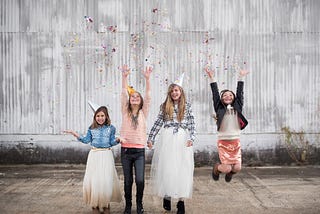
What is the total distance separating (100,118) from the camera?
631 cm

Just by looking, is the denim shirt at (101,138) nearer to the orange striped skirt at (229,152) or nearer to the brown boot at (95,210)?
the brown boot at (95,210)

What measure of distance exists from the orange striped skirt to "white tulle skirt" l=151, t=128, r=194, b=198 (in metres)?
0.48

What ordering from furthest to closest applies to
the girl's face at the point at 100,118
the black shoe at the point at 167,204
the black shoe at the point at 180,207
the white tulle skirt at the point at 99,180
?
the black shoe at the point at 167,204, the girl's face at the point at 100,118, the black shoe at the point at 180,207, the white tulle skirt at the point at 99,180

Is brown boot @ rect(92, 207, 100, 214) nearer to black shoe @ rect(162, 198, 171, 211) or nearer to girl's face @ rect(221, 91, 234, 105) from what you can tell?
black shoe @ rect(162, 198, 171, 211)

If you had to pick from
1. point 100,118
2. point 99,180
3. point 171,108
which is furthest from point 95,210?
point 171,108

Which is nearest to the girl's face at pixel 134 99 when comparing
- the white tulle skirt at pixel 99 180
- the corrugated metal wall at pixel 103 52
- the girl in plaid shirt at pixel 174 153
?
the girl in plaid shirt at pixel 174 153

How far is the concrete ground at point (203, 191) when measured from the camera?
6613 mm

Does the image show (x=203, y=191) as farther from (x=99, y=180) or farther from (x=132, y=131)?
(x=99, y=180)

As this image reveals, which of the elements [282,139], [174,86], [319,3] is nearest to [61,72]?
[174,86]

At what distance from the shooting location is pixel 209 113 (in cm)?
1012

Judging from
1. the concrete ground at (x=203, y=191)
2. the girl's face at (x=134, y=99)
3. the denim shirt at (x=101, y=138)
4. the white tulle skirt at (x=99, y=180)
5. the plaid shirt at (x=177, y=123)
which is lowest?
the concrete ground at (x=203, y=191)

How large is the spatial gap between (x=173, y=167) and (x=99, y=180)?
1056mm

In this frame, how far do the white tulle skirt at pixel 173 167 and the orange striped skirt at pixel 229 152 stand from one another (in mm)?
483

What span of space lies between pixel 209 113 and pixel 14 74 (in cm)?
458
